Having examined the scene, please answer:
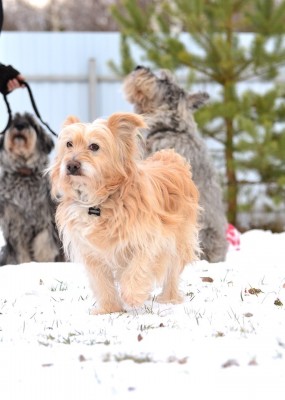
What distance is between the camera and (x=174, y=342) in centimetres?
392

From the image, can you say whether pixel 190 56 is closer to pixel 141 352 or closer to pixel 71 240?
pixel 71 240

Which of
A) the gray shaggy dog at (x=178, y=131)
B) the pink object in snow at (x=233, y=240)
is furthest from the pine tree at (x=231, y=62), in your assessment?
Answer: the gray shaggy dog at (x=178, y=131)

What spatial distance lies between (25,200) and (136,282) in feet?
10.4

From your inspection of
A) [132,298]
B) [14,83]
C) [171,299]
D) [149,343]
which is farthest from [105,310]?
[14,83]

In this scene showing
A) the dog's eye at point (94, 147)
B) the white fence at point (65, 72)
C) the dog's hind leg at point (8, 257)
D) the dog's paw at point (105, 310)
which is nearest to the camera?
the dog's eye at point (94, 147)

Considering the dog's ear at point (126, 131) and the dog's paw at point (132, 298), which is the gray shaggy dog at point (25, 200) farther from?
the dog's paw at point (132, 298)

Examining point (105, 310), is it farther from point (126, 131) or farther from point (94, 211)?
point (126, 131)

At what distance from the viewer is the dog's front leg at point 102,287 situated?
498cm

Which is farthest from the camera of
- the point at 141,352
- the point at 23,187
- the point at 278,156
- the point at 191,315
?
the point at 278,156

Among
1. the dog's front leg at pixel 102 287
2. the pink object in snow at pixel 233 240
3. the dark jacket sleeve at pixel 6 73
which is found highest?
the dark jacket sleeve at pixel 6 73

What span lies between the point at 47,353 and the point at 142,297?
3.30ft

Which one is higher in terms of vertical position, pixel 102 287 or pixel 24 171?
pixel 24 171

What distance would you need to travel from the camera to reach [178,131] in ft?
24.8

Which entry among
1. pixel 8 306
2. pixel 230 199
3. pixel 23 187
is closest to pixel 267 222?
pixel 230 199
